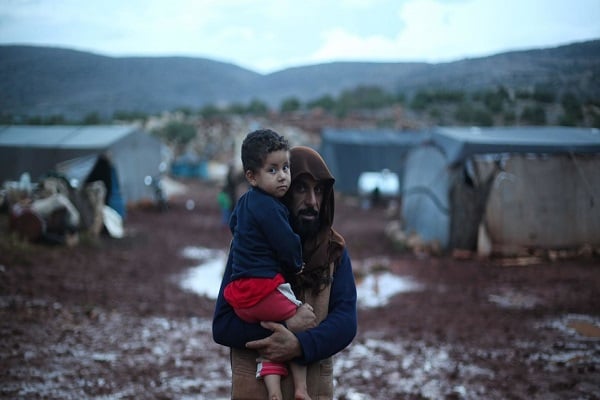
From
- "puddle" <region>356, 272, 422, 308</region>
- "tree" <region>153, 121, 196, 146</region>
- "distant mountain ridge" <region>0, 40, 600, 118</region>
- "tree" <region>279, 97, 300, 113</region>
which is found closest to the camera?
"distant mountain ridge" <region>0, 40, 600, 118</region>

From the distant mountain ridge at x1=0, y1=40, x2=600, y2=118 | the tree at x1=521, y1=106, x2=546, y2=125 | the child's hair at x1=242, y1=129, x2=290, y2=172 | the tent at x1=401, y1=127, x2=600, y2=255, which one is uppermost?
the distant mountain ridge at x1=0, y1=40, x2=600, y2=118

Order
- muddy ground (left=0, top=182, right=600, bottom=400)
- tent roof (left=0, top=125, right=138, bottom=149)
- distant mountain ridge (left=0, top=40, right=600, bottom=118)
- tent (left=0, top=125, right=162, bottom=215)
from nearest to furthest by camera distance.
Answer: muddy ground (left=0, top=182, right=600, bottom=400) < distant mountain ridge (left=0, top=40, right=600, bottom=118) < tent (left=0, top=125, right=162, bottom=215) < tent roof (left=0, top=125, right=138, bottom=149)

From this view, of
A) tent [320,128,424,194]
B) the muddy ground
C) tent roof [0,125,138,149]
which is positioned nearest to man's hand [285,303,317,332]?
the muddy ground

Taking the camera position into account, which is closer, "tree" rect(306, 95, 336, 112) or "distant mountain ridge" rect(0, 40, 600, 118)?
"distant mountain ridge" rect(0, 40, 600, 118)

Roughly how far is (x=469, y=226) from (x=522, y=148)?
79.4 inches

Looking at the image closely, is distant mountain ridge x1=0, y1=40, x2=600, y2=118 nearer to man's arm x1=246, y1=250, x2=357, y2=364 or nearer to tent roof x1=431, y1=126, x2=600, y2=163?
tent roof x1=431, y1=126, x2=600, y2=163

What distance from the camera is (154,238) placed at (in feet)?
47.6

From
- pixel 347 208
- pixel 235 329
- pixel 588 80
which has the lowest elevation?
pixel 347 208

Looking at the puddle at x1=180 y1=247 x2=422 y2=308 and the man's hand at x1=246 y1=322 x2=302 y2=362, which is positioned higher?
the man's hand at x1=246 y1=322 x2=302 y2=362

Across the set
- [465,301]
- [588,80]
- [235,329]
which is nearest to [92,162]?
[465,301]

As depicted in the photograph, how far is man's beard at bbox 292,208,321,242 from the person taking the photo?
2142 millimetres

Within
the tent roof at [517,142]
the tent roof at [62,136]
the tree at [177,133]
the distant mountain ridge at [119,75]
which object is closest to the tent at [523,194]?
the tent roof at [517,142]

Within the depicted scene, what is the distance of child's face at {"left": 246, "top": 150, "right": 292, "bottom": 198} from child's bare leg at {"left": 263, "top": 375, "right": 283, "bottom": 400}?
665mm

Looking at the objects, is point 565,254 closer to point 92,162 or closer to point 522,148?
point 522,148
